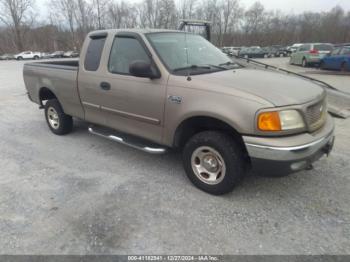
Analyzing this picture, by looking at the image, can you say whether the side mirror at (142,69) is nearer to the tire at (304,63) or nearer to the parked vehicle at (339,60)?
the parked vehicle at (339,60)

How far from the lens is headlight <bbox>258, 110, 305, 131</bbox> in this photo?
8.61ft

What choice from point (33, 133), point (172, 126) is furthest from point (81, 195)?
point (33, 133)

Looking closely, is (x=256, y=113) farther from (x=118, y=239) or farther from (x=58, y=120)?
(x=58, y=120)

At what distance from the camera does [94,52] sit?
4270 millimetres

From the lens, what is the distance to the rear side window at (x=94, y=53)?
4172 mm

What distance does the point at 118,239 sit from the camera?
8.51 feet

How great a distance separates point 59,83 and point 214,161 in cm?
321

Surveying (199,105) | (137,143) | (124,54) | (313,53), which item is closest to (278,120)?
(199,105)

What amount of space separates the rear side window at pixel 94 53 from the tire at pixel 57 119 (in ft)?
4.42

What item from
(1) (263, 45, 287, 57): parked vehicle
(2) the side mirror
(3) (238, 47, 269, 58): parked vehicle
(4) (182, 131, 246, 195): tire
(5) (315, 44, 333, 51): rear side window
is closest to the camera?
(4) (182, 131, 246, 195): tire

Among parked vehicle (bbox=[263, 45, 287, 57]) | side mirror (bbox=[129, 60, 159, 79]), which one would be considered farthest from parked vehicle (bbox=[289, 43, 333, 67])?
parked vehicle (bbox=[263, 45, 287, 57])

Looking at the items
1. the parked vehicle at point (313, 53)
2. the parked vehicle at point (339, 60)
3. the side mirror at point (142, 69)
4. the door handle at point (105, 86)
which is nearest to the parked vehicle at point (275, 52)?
the parked vehicle at point (313, 53)

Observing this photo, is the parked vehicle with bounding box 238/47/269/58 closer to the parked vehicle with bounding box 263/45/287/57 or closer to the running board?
the parked vehicle with bounding box 263/45/287/57

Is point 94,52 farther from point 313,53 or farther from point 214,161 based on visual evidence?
point 313,53
